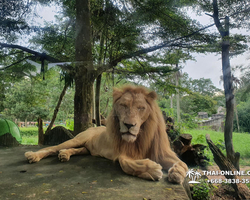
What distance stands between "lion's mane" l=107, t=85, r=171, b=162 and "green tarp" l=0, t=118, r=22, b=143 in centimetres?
229

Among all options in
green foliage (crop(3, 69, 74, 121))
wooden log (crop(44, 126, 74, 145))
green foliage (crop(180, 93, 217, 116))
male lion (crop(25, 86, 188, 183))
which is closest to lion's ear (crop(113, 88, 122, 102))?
male lion (crop(25, 86, 188, 183))

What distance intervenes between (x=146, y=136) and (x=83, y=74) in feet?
4.99

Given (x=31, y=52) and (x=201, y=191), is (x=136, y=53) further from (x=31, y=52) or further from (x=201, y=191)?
(x=201, y=191)

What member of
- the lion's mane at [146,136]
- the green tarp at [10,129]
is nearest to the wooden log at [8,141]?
the green tarp at [10,129]

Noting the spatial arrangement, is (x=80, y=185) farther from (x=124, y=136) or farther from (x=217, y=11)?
(x=217, y=11)

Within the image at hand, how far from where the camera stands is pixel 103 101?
2.30m

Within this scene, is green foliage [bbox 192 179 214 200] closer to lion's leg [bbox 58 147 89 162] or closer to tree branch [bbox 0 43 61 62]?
lion's leg [bbox 58 147 89 162]

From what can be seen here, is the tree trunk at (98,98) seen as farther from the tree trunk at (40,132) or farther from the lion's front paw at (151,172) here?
the lion's front paw at (151,172)

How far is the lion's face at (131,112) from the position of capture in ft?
4.47

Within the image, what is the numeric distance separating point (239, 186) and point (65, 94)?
240cm

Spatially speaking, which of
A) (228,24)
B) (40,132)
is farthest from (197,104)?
(40,132)

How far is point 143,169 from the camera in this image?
4.40 ft

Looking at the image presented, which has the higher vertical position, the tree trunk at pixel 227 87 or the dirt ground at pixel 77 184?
the tree trunk at pixel 227 87

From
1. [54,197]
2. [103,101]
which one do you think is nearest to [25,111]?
[103,101]
